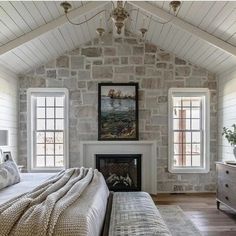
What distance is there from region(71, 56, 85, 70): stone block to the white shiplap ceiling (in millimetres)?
231

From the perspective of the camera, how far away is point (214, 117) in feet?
21.2

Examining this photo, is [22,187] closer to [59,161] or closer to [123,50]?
[59,161]

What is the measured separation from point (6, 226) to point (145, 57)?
5.22m

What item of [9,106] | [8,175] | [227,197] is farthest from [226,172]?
[9,106]

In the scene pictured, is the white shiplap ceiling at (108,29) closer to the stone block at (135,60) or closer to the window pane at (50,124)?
the stone block at (135,60)

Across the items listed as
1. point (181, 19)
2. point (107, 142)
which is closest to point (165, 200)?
point (107, 142)

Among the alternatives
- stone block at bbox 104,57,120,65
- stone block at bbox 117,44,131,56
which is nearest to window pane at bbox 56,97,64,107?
stone block at bbox 104,57,120,65

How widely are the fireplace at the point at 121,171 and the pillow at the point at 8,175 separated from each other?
2819 mm

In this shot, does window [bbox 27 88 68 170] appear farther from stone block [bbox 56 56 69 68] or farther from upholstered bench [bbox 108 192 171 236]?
upholstered bench [bbox 108 192 171 236]

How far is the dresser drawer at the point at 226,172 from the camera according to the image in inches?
181

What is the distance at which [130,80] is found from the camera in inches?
255

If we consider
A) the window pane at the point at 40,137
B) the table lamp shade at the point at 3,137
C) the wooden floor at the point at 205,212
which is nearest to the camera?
the wooden floor at the point at 205,212

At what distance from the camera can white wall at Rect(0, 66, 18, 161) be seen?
18.0 feet

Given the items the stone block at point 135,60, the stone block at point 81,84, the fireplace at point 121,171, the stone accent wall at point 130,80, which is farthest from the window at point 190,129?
the stone block at point 81,84
